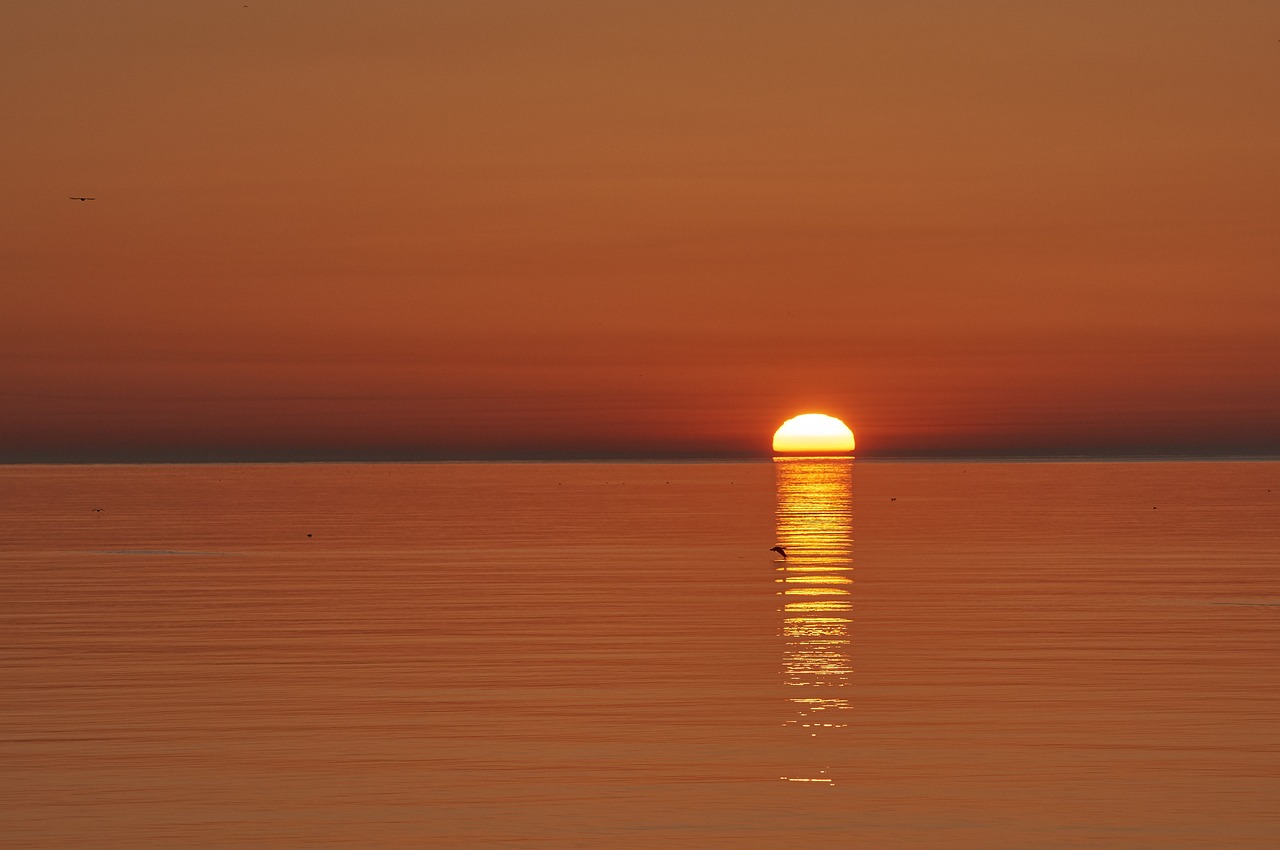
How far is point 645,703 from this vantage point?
28.7 metres

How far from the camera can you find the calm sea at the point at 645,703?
66.6ft

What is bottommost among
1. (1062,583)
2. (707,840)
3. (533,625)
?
(707,840)

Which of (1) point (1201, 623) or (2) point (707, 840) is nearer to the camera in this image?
(2) point (707, 840)

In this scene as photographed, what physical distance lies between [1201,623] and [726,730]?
19.3m

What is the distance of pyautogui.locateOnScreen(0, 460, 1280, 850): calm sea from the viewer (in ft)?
66.6

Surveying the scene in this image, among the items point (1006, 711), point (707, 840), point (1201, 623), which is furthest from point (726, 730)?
point (1201, 623)

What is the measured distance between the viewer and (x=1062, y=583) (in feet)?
177

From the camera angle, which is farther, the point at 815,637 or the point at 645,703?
the point at 815,637

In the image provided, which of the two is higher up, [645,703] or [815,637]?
[815,637]

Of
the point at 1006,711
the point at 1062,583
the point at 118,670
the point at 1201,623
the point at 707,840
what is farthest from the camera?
the point at 1062,583

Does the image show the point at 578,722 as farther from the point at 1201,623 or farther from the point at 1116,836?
the point at 1201,623

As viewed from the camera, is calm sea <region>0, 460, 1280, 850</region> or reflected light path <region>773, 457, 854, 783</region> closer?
calm sea <region>0, 460, 1280, 850</region>

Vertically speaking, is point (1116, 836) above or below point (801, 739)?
below

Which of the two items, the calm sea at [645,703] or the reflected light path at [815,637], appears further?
the reflected light path at [815,637]
